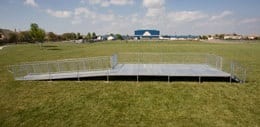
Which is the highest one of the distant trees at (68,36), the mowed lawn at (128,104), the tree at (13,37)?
the distant trees at (68,36)

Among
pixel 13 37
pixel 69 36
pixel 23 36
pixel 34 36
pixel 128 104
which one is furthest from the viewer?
pixel 69 36

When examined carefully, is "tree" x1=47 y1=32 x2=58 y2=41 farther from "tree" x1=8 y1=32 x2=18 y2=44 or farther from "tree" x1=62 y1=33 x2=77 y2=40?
"tree" x1=8 y1=32 x2=18 y2=44

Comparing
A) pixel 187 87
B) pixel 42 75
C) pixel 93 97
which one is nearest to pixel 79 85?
pixel 93 97

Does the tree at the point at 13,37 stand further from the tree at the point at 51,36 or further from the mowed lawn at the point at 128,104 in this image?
the mowed lawn at the point at 128,104

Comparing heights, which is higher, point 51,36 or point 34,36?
point 51,36

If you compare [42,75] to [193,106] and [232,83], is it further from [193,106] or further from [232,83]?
[232,83]

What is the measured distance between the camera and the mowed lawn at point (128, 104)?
27.3 feet

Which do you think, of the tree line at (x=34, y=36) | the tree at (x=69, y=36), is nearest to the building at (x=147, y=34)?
the tree line at (x=34, y=36)

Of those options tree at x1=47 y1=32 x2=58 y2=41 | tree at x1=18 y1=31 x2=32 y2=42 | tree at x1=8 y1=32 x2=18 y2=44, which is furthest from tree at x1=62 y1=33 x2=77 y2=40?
tree at x1=8 y1=32 x2=18 y2=44

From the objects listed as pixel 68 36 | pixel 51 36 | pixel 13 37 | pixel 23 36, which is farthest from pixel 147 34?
pixel 13 37

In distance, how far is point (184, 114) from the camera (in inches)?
349

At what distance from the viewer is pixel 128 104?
9.98 meters

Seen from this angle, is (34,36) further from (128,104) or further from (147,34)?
(147,34)

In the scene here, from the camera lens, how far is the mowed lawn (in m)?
8.34
